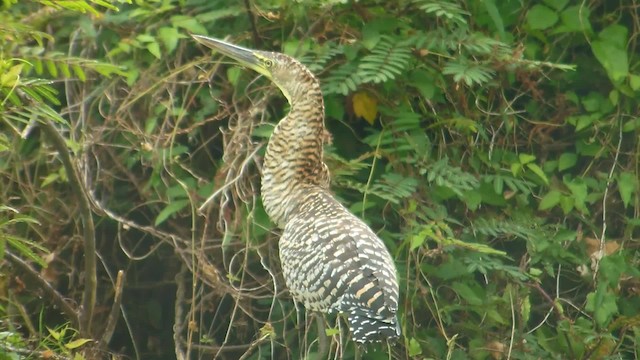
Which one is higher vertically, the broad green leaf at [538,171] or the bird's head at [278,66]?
the bird's head at [278,66]

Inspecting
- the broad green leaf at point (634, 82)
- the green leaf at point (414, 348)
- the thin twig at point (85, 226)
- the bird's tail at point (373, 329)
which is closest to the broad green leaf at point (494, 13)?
the broad green leaf at point (634, 82)

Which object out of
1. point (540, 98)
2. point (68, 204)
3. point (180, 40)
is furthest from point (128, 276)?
point (540, 98)

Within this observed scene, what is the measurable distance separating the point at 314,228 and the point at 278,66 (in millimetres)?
614

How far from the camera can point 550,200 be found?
504 centimetres

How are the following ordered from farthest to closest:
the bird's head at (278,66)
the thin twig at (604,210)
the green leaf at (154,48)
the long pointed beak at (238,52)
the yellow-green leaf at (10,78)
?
the thin twig at (604,210) < the green leaf at (154,48) < the long pointed beak at (238,52) < the bird's head at (278,66) < the yellow-green leaf at (10,78)

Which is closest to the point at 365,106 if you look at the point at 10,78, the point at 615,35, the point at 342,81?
the point at 342,81

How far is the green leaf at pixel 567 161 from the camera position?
205 inches

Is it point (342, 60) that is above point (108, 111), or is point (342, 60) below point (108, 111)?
above

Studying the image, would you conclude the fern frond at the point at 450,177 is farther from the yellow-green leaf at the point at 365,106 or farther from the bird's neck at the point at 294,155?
the bird's neck at the point at 294,155

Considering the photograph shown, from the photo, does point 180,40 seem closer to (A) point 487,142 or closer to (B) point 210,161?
(B) point 210,161

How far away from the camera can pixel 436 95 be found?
16.3 feet

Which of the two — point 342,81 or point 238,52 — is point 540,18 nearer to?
point 342,81

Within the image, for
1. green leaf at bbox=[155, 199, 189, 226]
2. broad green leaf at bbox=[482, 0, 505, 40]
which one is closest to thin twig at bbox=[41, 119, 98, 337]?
green leaf at bbox=[155, 199, 189, 226]

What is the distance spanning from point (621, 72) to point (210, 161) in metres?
1.61
